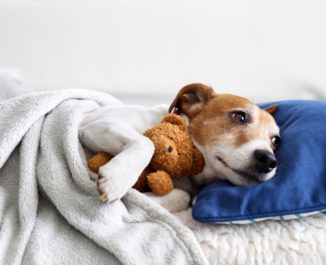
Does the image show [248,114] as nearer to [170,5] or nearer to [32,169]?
[32,169]

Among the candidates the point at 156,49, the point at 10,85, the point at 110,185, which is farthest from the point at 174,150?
the point at 156,49

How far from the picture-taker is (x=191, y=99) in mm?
1392

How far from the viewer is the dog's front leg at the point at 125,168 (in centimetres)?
87

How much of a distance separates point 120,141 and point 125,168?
0.17m

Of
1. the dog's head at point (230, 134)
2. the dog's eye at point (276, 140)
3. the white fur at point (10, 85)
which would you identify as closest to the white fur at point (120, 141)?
the dog's head at point (230, 134)

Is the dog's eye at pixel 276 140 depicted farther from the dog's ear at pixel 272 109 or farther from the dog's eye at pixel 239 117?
the dog's ear at pixel 272 109

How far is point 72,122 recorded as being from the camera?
1117 millimetres

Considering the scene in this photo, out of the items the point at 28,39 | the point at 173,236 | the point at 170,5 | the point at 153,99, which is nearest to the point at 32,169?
the point at 173,236

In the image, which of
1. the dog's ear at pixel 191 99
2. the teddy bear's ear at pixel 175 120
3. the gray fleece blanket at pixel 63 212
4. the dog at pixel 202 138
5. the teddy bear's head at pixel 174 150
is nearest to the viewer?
the gray fleece blanket at pixel 63 212

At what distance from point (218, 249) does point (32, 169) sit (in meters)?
0.51

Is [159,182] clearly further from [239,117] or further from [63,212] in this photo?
[239,117]

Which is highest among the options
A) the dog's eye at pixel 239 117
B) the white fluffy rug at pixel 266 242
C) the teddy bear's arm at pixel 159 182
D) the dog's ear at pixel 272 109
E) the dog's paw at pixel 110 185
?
the dog's eye at pixel 239 117

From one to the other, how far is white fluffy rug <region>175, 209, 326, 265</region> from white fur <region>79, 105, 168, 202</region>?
0.70ft

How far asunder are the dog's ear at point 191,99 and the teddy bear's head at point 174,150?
0.57 feet
